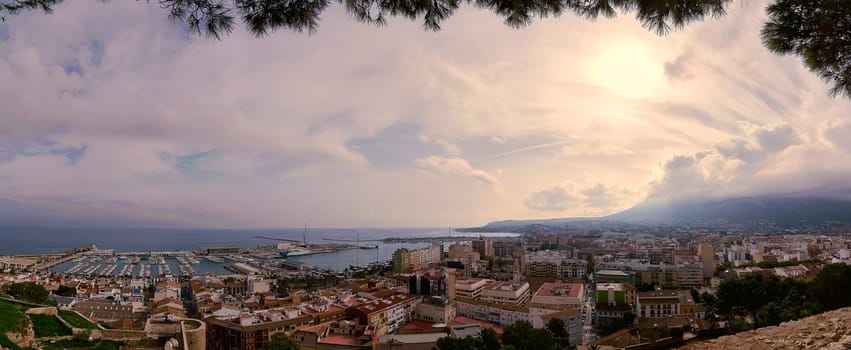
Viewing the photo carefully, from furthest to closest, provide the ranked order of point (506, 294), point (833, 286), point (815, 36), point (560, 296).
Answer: point (506, 294), point (560, 296), point (833, 286), point (815, 36)

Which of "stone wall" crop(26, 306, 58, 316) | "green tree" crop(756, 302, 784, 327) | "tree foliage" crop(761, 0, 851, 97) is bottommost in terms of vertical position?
"green tree" crop(756, 302, 784, 327)

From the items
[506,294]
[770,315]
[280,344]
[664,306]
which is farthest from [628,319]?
[280,344]

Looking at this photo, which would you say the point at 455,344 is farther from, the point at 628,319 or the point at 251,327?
the point at 628,319

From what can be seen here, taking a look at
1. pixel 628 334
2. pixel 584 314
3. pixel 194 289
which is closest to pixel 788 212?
pixel 584 314

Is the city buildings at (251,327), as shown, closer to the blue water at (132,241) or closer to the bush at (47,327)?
the bush at (47,327)

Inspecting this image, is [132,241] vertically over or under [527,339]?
under

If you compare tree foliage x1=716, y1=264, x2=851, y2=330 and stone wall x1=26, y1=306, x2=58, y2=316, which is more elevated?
stone wall x1=26, y1=306, x2=58, y2=316

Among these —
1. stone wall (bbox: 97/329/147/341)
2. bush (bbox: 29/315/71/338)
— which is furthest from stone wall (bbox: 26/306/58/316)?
stone wall (bbox: 97/329/147/341)

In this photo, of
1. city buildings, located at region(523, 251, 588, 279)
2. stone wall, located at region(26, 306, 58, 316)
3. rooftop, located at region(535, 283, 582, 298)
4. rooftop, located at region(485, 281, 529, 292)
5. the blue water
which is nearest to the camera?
stone wall, located at region(26, 306, 58, 316)

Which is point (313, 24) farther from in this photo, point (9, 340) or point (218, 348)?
point (218, 348)

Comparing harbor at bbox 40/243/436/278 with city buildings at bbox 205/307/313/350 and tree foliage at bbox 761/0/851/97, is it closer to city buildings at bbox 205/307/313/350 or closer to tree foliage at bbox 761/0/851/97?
city buildings at bbox 205/307/313/350
